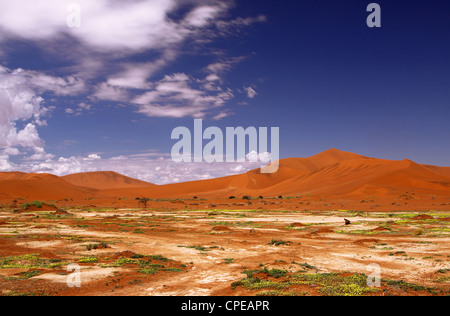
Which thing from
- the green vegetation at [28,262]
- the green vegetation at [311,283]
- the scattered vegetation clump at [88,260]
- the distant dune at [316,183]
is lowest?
the scattered vegetation clump at [88,260]

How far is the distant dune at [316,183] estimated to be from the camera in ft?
252

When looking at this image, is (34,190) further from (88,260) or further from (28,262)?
(88,260)

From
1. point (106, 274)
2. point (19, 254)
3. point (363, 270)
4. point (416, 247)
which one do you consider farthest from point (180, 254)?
point (416, 247)

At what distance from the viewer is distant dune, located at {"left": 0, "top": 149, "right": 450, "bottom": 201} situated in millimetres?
76812

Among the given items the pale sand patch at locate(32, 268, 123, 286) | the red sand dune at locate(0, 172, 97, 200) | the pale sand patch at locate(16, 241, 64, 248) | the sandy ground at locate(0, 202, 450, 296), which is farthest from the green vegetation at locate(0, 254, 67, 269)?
the red sand dune at locate(0, 172, 97, 200)

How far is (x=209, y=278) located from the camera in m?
10.9

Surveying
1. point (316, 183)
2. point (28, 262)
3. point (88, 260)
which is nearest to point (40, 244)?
point (28, 262)

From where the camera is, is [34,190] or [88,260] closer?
[88,260]

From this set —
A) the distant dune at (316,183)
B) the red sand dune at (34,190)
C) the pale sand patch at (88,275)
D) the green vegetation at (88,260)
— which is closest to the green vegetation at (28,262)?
the green vegetation at (88,260)

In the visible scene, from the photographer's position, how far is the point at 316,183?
101 meters

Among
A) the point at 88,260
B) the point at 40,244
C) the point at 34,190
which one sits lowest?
the point at 40,244

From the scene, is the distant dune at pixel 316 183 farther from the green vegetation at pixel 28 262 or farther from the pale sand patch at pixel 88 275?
the green vegetation at pixel 28 262

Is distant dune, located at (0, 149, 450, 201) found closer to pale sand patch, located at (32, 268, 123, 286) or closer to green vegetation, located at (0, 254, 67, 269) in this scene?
pale sand patch, located at (32, 268, 123, 286)
